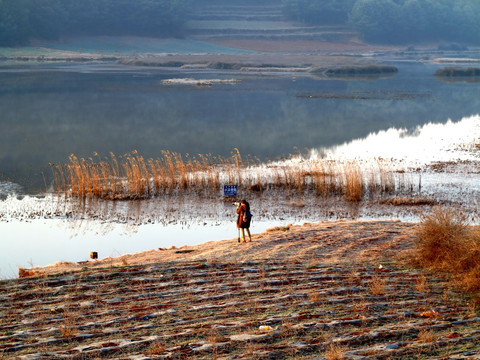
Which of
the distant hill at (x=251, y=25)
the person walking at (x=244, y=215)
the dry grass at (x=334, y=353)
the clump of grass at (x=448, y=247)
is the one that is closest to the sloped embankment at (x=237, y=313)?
the dry grass at (x=334, y=353)

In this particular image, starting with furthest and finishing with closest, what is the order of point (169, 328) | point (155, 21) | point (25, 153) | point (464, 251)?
point (155, 21), point (25, 153), point (464, 251), point (169, 328)

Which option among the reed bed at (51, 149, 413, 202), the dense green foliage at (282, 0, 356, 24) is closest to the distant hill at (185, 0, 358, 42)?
the dense green foliage at (282, 0, 356, 24)

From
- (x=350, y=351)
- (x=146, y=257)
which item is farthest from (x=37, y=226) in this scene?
(x=350, y=351)

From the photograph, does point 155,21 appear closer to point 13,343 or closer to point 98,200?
point 98,200

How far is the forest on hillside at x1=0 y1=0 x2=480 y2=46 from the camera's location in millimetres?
122125

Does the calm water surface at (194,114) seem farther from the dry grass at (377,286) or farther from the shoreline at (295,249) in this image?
the dry grass at (377,286)

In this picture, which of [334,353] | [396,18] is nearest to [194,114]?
[334,353]

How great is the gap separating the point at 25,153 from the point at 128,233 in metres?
14.2

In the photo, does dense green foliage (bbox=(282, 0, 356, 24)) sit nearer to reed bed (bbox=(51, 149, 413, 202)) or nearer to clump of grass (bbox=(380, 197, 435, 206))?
reed bed (bbox=(51, 149, 413, 202))

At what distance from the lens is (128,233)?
1991 cm

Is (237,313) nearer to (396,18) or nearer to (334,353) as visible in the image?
(334,353)

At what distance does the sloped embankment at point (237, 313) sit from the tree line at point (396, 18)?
144 meters

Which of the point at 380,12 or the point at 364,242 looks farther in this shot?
the point at 380,12

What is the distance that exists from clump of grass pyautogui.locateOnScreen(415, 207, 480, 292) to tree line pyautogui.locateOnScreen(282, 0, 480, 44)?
5613 inches
